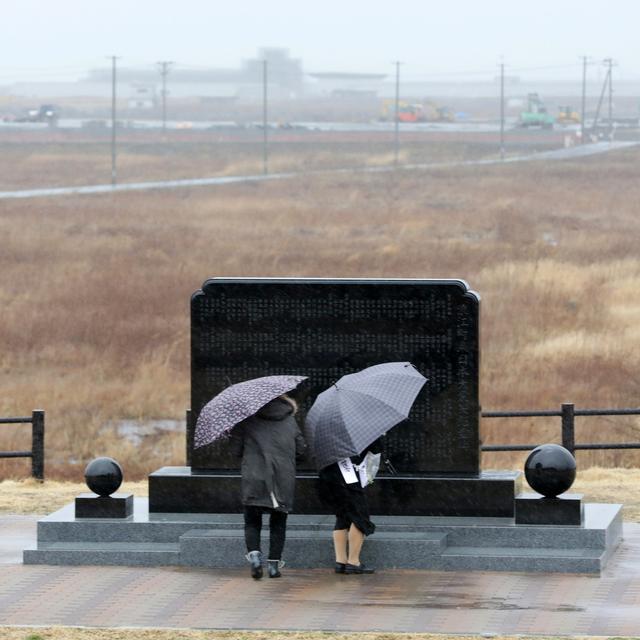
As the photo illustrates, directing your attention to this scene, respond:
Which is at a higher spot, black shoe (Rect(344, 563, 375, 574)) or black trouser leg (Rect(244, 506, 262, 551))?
black trouser leg (Rect(244, 506, 262, 551))

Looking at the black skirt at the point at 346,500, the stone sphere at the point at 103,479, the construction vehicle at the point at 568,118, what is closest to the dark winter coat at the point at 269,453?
the black skirt at the point at 346,500

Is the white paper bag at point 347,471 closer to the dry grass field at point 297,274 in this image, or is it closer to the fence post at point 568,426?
the fence post at point 568,426

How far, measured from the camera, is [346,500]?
1130cm

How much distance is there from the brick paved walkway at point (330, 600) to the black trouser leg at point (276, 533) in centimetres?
21

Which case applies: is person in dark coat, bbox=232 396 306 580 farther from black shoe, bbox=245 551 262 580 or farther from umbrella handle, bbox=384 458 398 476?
umbrella handle, bbox=384 458 398 476

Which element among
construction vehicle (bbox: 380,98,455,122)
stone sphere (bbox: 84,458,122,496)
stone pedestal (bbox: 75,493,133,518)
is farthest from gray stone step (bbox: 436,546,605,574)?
construction vehicle (bbox: 380,98,455,122)

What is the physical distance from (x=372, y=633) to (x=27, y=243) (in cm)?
3816

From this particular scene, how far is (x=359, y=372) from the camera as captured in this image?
1199 cm

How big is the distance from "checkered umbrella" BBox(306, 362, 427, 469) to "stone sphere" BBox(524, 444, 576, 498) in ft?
3.73

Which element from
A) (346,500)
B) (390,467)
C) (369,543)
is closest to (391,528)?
(369,543)

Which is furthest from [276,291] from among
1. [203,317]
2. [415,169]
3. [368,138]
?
[368,138]

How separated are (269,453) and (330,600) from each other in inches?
46.6

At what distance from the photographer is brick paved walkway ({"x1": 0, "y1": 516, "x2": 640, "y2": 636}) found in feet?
32.2

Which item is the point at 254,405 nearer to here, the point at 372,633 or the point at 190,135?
the point at 372,633
